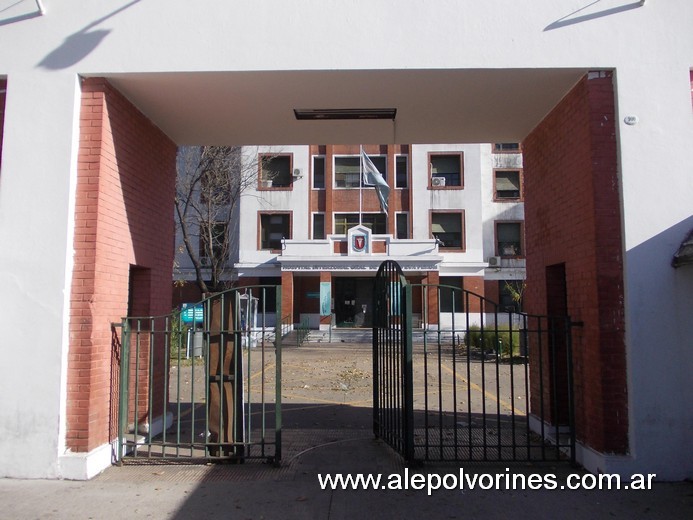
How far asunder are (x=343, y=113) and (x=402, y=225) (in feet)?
76.4

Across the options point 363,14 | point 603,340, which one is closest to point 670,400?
point 603,340

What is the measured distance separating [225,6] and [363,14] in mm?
1504

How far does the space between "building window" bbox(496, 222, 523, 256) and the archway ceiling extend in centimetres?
2414

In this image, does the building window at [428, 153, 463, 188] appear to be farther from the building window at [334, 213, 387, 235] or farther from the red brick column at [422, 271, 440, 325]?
the red brick column at [422, 271, 440, 325]

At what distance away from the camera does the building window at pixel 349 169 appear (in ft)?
99.1

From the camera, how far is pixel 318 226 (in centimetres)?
3031

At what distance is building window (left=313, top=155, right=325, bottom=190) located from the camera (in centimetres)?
3028

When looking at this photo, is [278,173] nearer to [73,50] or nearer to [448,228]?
[448,228]

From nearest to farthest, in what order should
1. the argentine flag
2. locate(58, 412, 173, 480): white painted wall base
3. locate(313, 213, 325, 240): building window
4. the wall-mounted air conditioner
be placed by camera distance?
locate(58, 412, 173, 480): white painted wall base < the argentine flag < locate(313, 213, 325, 240): building window < the wall-mounted air conditioner

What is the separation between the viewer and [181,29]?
19.4 feet

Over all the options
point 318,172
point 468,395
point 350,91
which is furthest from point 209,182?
point 468,395

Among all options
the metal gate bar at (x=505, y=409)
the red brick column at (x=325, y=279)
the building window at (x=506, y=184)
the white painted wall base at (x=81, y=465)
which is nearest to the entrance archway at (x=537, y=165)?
the white painted wall base at (x=81, y=465)

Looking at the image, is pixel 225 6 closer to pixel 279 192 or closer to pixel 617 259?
pixel 617 259

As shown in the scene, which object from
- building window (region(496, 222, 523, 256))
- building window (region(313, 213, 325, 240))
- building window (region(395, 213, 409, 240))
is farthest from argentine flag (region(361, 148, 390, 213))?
building window (region(496, 222, 523, 256))
